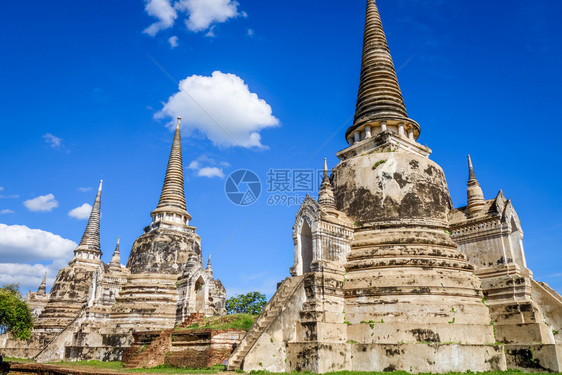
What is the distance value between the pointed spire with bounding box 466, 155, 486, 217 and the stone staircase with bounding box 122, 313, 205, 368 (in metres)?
13.9

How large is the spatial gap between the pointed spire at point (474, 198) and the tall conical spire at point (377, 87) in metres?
4.44

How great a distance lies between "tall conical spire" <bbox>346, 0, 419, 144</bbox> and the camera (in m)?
23.0

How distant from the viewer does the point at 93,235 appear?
4253 centimetres

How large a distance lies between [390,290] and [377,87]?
37.9ft

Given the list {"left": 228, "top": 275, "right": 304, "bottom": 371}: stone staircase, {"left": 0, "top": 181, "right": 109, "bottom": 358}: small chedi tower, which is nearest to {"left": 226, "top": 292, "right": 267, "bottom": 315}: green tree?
{"left": 0, "top": 181, "right": 109, "bottom": 358}: small chedi tower

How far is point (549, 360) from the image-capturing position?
48.2 feet

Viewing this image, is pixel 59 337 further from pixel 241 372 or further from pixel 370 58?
pixel 370 58

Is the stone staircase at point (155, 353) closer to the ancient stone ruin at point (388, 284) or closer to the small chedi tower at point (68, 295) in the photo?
the ancient stone ruin at point (388, 284)

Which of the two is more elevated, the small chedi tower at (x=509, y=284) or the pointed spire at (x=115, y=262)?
the pointed spire at (x=115, y=262)

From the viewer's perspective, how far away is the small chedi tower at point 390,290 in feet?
50.6

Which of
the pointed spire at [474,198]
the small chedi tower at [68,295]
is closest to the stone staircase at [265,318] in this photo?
the pointed spire at [474,198]

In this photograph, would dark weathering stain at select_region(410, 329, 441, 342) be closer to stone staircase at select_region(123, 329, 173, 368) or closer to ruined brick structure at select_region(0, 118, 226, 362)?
stone staircase at select_region(123, 329, 173, 368)

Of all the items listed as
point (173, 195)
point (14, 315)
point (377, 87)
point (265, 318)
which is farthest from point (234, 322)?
point (173, 195)

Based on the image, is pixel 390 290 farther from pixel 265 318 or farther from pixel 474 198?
pixel 474 198
